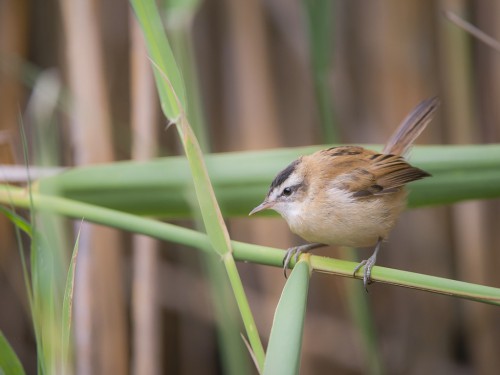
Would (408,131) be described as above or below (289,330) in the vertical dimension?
above

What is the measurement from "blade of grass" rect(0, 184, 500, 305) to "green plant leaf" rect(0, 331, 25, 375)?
30cm

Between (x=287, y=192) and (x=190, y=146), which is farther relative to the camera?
(x=287, y=192)

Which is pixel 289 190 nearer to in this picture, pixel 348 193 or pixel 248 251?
pixel 348 193

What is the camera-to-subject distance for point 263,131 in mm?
2539

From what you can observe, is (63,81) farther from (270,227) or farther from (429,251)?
(429,251)

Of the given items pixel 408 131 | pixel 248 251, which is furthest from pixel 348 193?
pixel 248 251

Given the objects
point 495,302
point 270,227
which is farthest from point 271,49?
point 495,302

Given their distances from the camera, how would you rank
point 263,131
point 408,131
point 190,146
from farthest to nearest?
point 263,131 < point 408,131 < point 190,146

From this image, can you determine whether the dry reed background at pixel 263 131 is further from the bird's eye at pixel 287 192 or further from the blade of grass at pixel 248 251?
the blade of grass at pixel 248 251

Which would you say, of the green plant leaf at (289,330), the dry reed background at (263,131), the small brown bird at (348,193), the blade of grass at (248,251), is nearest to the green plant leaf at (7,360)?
the blade of grass at (248,251)

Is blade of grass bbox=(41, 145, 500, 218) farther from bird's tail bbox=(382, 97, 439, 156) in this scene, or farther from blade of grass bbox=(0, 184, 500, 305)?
bird's tail bbox=(382, 97, 439, 156)

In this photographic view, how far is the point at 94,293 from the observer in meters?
2.30

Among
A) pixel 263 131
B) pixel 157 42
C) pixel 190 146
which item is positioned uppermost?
pixel 157 42

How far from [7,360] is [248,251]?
435 millimetres
